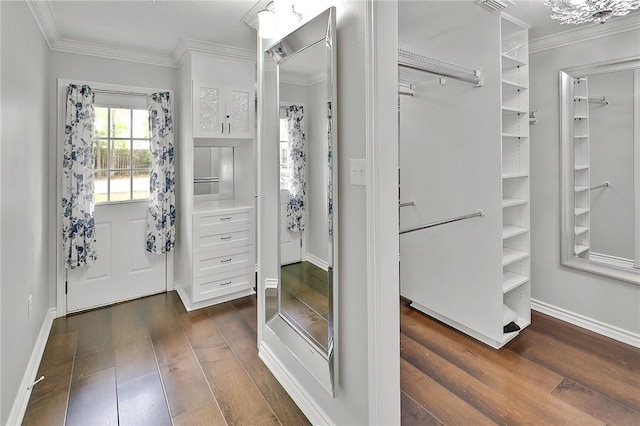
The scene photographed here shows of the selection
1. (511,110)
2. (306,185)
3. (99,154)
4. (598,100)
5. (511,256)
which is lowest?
(511,256)

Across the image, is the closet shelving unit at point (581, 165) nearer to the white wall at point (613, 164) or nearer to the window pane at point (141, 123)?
the white wall at point (613, 164)

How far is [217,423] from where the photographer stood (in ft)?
5.97

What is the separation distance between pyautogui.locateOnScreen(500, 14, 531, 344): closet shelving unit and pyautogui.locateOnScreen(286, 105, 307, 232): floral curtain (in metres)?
1.64

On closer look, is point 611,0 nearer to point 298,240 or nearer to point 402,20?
point 402,20

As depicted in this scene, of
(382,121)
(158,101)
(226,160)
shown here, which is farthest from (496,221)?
(158,101)

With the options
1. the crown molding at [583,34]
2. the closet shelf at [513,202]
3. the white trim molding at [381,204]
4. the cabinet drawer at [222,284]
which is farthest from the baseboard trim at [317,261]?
the crown molding at [583,34]

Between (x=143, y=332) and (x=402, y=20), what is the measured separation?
10.2 ft

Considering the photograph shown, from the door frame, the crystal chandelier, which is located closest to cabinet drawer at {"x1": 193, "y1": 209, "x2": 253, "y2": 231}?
the door frame

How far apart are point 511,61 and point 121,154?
3.47 meters

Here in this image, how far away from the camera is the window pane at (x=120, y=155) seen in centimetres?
330

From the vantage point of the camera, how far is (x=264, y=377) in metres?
2.20

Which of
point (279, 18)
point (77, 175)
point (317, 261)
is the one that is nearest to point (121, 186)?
point (77, 175)

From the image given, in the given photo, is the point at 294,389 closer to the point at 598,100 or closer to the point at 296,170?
the point at 296,170

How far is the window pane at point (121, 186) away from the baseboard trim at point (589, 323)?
3930 mm
